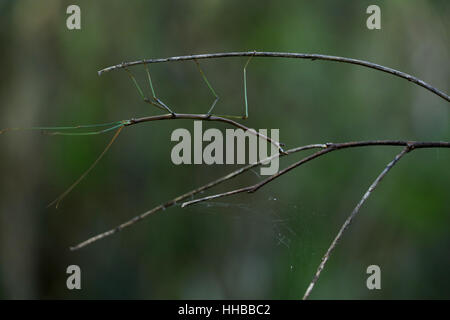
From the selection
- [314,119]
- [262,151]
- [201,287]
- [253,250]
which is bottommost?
[201,287]

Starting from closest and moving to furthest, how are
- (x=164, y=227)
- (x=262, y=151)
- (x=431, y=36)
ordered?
(x=262, y=151)
(x=431, y=36)
(x=164, y=227)

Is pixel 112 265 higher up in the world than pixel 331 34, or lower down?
lower down

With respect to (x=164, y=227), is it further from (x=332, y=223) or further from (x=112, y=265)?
(x=332, y=223)

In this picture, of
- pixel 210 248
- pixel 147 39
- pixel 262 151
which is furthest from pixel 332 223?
pixel 262 151

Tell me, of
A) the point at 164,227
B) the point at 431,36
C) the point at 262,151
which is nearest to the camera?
the point at 262,151
